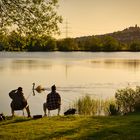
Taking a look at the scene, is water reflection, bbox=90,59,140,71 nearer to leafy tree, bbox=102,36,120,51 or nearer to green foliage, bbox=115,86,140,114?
green foliage, bbox=115,86,140,114

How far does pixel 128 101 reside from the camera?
81.1ft

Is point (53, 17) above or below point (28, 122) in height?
above

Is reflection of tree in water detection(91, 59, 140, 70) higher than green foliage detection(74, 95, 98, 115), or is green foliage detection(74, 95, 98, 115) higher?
green foliage detection(74, 95, 98, 115)

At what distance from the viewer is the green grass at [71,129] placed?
46.9 ft

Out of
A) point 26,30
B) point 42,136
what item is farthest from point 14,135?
point 26,30

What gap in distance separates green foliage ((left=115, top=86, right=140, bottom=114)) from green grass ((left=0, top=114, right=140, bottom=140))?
583 cm

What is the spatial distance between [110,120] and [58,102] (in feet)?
14.0

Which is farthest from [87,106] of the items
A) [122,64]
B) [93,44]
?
[93,44]

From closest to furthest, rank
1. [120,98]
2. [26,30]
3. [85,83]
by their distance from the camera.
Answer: [26,30]
[120,98]
[85,83]

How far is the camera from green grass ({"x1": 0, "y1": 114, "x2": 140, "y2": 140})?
14.3 metres

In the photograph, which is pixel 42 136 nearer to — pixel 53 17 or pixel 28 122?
pixel 28 122

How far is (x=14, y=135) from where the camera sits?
14617mm

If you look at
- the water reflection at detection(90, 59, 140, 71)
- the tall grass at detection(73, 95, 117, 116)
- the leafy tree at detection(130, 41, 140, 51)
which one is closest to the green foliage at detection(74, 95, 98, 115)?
the tall grass at detection(73, 95, 117, 116)

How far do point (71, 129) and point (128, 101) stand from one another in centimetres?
972
